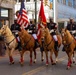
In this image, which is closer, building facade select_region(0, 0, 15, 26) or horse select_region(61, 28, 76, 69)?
horse select_region(61, 28, 76, 69)

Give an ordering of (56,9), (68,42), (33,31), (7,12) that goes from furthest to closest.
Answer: (56,9) → (7,12) → (33,31) → (68,42)

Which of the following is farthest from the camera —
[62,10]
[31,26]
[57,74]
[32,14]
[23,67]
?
[62,10]

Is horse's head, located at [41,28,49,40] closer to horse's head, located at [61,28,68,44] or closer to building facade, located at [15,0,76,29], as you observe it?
horse's head, located at [61,28,68,44]

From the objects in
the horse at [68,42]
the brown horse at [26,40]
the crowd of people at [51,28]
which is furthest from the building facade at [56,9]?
the horse at [68,42]

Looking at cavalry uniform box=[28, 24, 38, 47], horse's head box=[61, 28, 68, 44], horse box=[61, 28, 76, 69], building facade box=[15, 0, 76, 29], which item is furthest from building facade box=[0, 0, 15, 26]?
horse's head box=[61, 28, 68, 44]

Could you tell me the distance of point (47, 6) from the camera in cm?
4934

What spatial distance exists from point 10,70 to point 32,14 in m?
32.2

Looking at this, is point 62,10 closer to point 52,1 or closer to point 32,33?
point 52,1

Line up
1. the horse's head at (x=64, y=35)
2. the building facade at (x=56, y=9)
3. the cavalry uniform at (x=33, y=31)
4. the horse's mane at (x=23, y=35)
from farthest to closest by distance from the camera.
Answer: the building facade at (x=56, y=9), the cavalry uniform at (x=33, y=31), the horse's mane at (x=23, y=35), the horse's head at (x=64, y=35)

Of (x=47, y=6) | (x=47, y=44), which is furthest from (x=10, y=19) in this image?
(x=47, y=44)

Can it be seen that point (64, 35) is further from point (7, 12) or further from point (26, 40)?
point (7, 12)

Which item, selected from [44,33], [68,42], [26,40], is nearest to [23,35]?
[26,40]

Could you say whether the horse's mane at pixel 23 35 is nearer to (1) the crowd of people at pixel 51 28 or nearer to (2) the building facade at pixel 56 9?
(1) the crowd of people at pixel 51 28

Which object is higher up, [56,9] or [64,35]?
[56,9]
